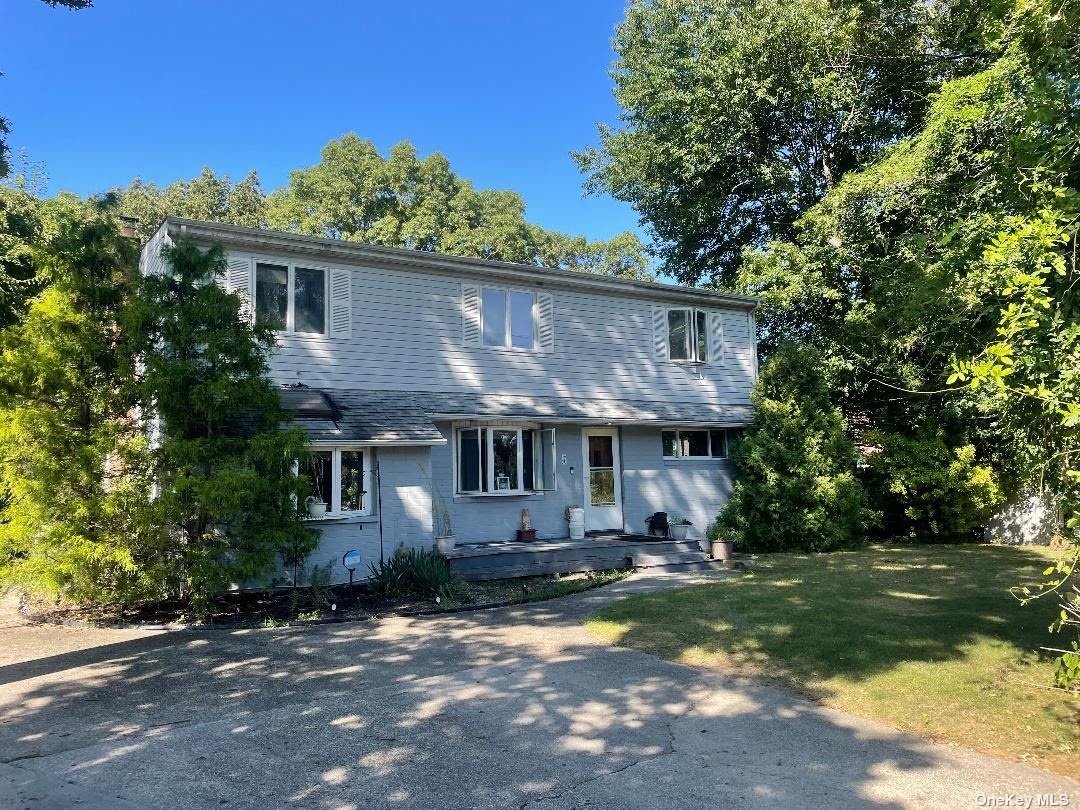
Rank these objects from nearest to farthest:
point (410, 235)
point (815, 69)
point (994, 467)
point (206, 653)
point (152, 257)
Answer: point (206, 653), point (152, 257), point (994, 467), point (815, 69), point (410, 235)

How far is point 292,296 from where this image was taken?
1298 cm

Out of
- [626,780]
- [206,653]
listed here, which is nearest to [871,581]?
[626,780]

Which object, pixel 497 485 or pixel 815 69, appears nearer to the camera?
pixel 497 485

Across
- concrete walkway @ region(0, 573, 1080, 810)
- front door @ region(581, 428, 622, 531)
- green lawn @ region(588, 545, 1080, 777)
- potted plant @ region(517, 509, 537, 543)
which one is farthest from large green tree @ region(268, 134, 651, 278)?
concrete walkway @ region(0, 573, 1080, 810)

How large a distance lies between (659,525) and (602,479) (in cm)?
164

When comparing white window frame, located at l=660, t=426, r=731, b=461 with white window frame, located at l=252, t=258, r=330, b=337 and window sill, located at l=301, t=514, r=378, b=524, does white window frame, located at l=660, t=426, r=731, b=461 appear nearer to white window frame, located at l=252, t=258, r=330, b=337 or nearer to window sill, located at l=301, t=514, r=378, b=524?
window sill, located at l=301, t=514, r=378, b=524

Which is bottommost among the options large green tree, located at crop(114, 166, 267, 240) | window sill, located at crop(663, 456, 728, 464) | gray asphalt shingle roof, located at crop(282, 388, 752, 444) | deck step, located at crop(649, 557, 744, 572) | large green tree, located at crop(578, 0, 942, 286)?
deck step, located at crop(649, 557, 744, 572)

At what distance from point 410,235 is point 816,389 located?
2067 cm

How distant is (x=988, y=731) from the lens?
5109 mm

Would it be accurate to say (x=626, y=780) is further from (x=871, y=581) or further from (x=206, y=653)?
(x=871, y=581)

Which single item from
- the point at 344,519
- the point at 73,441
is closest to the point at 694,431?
the point at 344,519

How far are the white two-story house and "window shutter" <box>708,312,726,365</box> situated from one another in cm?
3

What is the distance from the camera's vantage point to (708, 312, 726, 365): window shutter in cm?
1805

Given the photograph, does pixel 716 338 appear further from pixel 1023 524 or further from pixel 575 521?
pixel 1023 524
